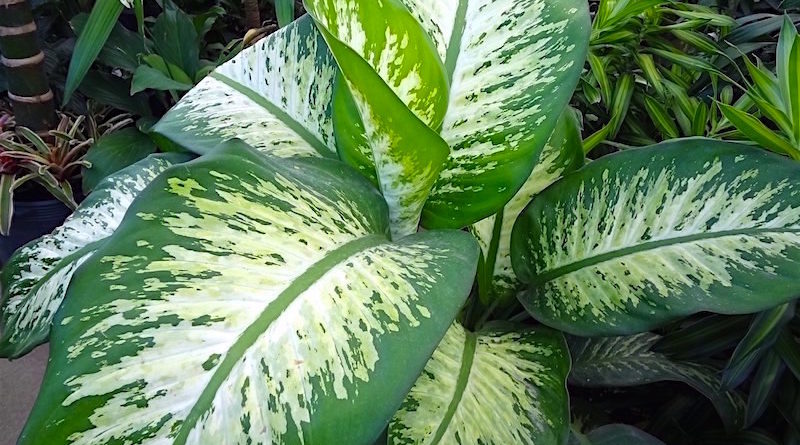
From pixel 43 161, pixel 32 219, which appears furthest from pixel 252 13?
pixel 32 219

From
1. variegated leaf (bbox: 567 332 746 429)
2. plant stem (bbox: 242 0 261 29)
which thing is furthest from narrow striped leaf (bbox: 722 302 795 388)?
plant stem (bbox: 242 0 261 29)

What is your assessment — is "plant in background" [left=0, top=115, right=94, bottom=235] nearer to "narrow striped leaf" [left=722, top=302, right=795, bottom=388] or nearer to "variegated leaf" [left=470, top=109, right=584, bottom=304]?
"variegated leaf" [left=470, top=109, right=584, bottom=304]

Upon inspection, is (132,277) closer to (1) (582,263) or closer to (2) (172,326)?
(2) (172,326)

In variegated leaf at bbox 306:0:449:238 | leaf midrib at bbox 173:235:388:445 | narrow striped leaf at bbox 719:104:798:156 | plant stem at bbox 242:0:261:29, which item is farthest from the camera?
plant stem at bbox 242:0:261:29

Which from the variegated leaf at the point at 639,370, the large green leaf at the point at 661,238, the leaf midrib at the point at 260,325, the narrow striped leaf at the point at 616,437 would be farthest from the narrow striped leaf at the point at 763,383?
the leaf midrib at the point at 260,325

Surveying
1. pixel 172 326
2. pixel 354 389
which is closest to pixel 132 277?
pixel 172 326

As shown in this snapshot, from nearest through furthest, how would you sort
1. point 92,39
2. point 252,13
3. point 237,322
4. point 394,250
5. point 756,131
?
point 237,322 → point 394,250 → point 756,131 → point 92,39 → point 252,13

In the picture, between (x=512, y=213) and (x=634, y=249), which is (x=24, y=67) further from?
(x=634, y=249)
